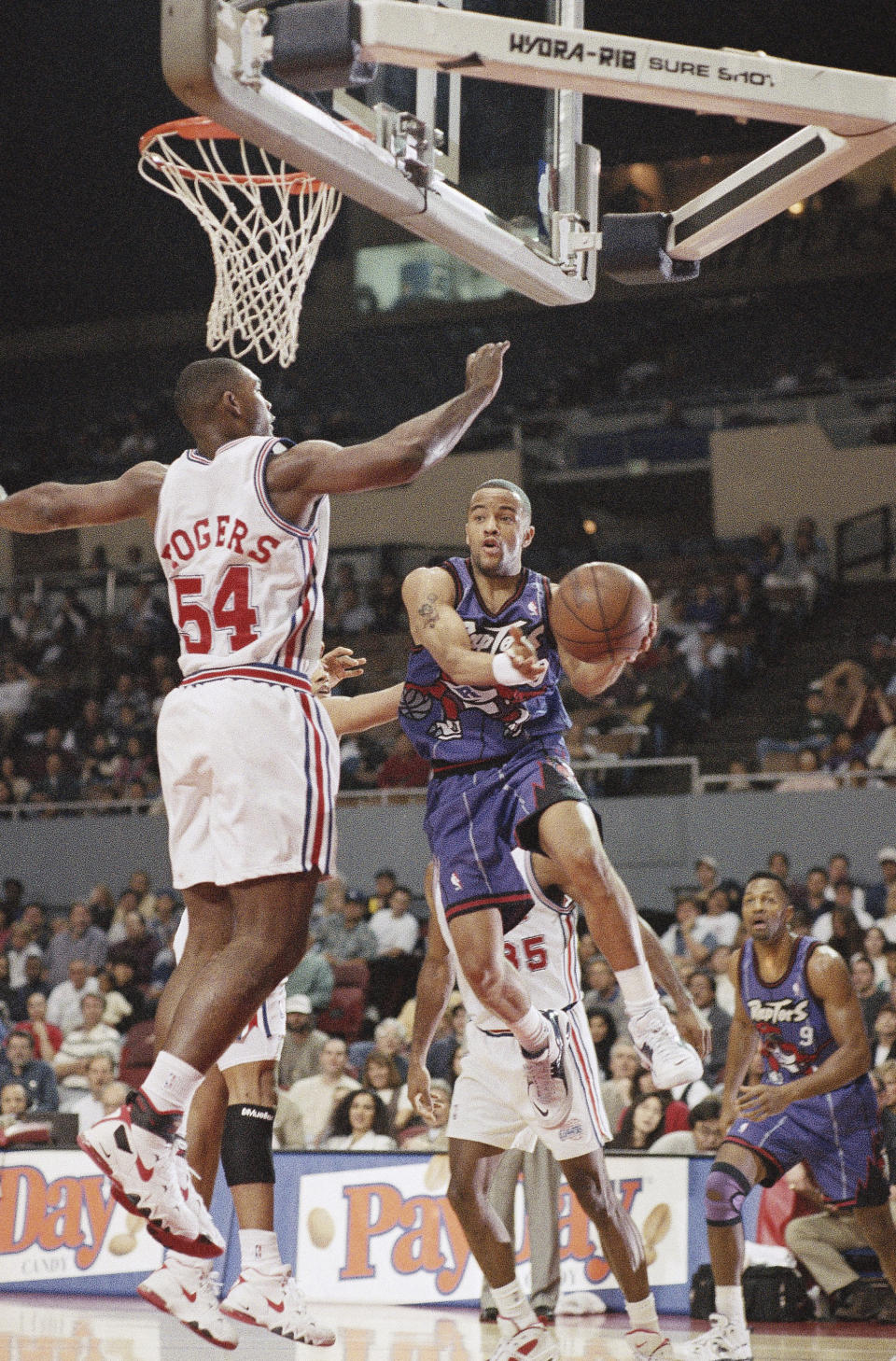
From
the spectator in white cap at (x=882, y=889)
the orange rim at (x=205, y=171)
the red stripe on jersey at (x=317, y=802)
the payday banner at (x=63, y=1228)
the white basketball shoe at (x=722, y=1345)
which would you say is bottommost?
the payday banner at (x=63, y=1228)

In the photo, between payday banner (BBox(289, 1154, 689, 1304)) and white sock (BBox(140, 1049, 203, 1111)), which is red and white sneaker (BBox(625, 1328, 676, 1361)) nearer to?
white sock (BBox(140, 1049, 203, 1111))

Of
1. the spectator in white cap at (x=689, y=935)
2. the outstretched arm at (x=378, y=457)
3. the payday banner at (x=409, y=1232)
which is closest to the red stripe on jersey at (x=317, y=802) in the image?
the outstretched arm at (x=378, y=457)

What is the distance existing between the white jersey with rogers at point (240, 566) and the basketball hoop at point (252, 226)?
1894mm

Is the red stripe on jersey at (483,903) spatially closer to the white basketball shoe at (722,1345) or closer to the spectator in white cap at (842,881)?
the white basketball shoe at (722,1345)

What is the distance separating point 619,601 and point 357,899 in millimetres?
9513

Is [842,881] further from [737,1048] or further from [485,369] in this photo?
[485,369]

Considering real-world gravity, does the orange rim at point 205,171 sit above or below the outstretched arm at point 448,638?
above

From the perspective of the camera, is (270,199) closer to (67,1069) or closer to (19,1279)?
(19,1279)

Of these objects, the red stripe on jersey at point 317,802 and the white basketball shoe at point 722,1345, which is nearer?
the red stripe on jersey at point 317,802

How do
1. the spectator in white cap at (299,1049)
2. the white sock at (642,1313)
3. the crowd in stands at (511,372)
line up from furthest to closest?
the crowd in stands at (511,372) < the spectator in white cap at (299,1049) < the white sock at (642,1313)

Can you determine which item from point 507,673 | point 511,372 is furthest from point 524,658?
point 511,372

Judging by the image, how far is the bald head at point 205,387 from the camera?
4.95 meters

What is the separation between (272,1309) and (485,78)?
11.8 ft

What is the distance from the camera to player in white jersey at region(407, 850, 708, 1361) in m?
6.05
